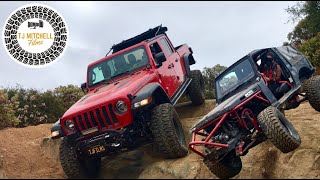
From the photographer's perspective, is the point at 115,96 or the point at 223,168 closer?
the point at 223,168

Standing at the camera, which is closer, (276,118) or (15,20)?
(276,118)

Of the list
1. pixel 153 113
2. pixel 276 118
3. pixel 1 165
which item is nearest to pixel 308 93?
pixel 276 118

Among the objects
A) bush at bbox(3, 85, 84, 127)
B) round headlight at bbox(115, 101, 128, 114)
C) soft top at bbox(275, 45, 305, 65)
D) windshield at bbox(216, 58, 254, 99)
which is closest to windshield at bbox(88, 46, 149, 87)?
windshield at bbox(216, 58, 254, 99)

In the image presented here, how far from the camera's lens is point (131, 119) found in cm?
606

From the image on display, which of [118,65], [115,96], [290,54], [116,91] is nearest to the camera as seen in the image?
[115,96]

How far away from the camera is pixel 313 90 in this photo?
23.4 feet

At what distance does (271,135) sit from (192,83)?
5099 mm

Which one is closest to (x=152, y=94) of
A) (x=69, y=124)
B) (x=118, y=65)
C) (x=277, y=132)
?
(x=69, y=124)

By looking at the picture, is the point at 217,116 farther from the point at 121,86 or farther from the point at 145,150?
the point at 121,86

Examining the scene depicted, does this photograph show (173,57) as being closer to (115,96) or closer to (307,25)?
(115,96)

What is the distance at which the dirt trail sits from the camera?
4.50m

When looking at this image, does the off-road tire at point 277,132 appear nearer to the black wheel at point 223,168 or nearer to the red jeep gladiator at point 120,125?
the black wheel at point 223,168

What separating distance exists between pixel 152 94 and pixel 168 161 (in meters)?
1.21

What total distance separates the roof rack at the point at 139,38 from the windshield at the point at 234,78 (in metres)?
2.56
